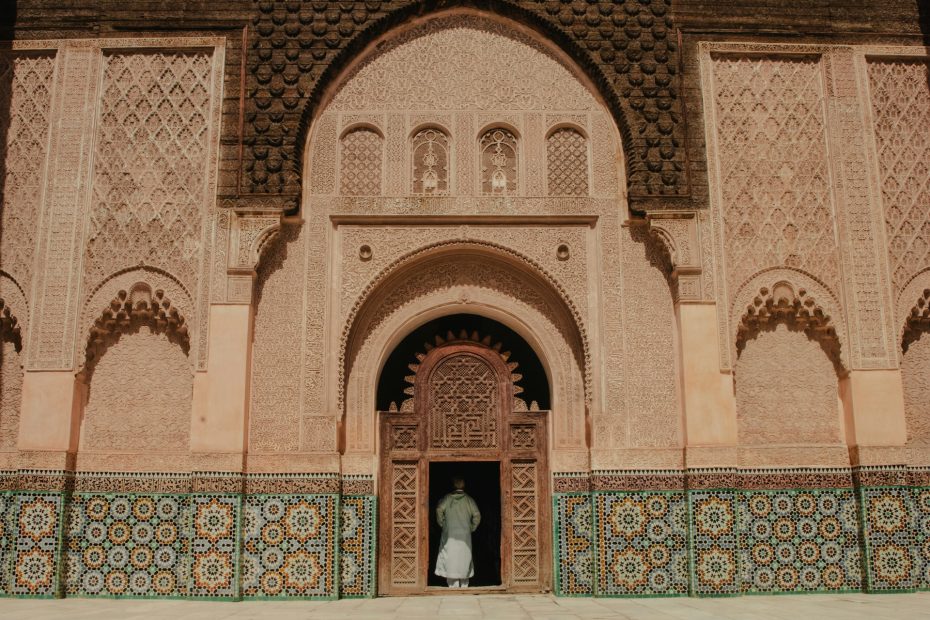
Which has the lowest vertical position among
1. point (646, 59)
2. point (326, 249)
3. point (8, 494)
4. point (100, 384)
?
point (8, 494)

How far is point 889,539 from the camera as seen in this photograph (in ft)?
21.7

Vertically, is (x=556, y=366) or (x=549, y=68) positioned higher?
(x=549, y=68)

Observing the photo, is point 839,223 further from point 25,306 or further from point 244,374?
point 25,306

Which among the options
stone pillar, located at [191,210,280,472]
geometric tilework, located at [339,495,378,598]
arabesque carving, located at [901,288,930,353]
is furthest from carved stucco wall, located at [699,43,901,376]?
stone pillar, located at [191,210,280,472]

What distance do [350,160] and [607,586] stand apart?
363 cm

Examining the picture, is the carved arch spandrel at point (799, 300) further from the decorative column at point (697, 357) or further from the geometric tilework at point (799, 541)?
the geometric tilework at point (799, 541)

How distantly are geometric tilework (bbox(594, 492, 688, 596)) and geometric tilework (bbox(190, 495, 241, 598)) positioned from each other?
2480 mm

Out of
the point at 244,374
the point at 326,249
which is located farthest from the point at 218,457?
the point at 326,249

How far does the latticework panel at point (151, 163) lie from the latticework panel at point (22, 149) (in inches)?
17.4

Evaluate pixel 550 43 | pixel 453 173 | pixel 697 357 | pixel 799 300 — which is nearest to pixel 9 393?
pixel 453 173

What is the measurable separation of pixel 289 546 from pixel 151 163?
9.81 ft

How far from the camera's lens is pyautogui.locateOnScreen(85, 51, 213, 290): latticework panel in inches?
276

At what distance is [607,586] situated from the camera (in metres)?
6.59

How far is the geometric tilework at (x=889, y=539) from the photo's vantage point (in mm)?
6574
